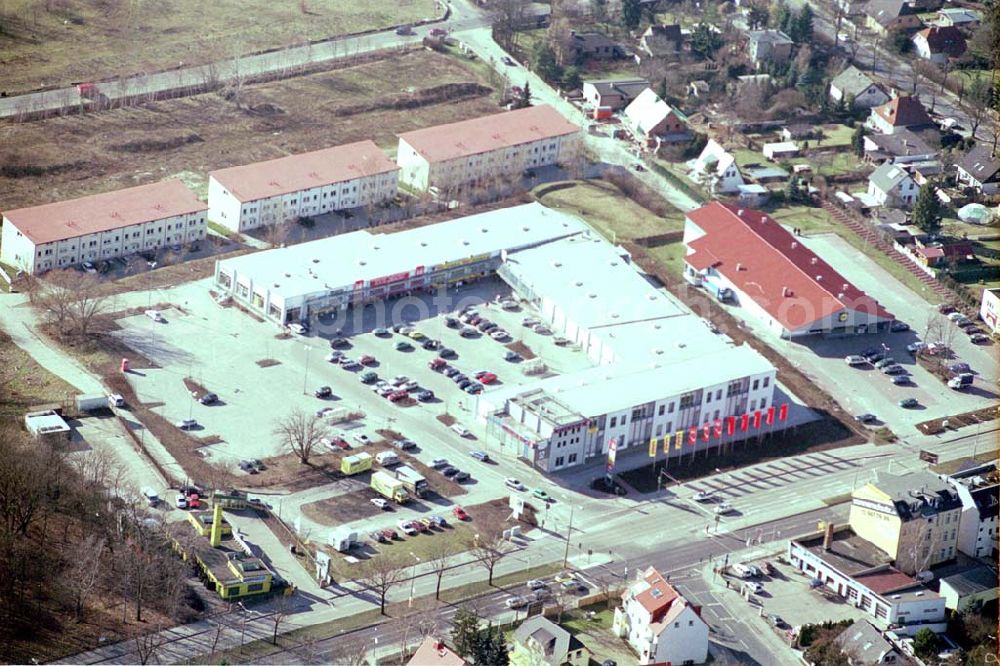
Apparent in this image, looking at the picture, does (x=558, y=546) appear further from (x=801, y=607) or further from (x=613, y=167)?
(x=613, y=167)

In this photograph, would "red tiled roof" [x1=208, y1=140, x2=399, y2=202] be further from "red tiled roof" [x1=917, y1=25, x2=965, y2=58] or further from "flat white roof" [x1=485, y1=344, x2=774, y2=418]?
"red tiled roof" [x1=917, y1=25, x2=965, y2=58]

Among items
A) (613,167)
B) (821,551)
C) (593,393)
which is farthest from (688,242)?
(821,551)

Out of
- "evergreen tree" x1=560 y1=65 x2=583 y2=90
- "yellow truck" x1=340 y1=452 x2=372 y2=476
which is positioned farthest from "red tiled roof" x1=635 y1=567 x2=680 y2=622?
"evergreen tree" x1=560 y1=65 x2=583 y2=90

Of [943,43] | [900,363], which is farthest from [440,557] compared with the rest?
[943,43]

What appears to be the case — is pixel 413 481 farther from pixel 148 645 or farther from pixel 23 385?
Result: pixel 23 385

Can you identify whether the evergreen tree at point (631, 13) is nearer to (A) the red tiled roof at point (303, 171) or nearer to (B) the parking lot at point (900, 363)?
(A) the red tiled roof at point (303, 171)

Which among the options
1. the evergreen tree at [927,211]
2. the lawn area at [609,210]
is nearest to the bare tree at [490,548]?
the lawn area at [609,210]
